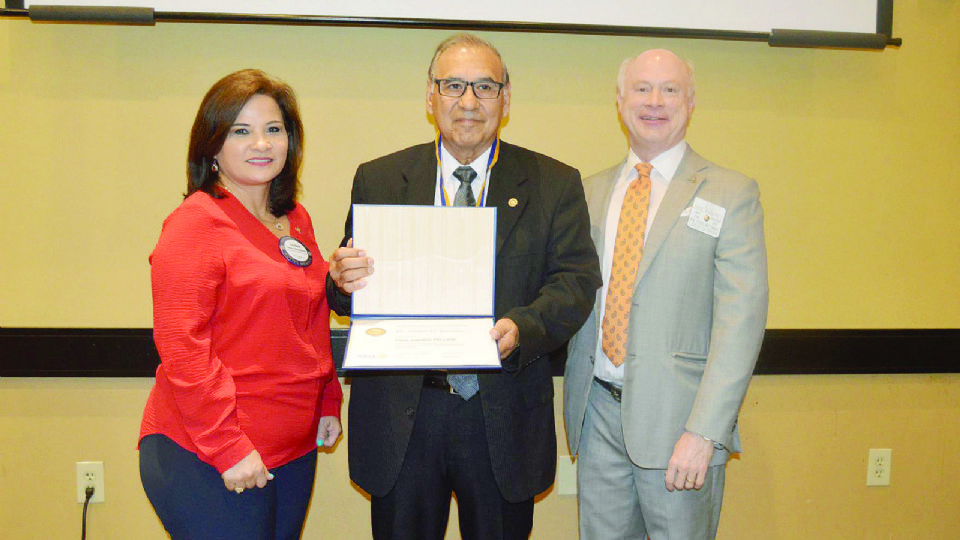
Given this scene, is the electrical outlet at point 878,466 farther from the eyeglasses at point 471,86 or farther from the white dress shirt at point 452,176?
the eyeglasses at point 471,86

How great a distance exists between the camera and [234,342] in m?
1.67

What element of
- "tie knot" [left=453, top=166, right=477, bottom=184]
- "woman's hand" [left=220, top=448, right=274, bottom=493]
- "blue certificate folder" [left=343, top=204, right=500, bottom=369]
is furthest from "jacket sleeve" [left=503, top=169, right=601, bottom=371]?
"woman's hand" [left=220, top=448, right=274, bottom=493]

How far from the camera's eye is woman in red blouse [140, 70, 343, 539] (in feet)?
5.13

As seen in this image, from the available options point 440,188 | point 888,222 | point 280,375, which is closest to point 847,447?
point 888,222

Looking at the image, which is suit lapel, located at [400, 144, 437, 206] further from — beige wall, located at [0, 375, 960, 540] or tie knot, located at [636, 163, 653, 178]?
beige wall, located at [0, 375, 960, 540]

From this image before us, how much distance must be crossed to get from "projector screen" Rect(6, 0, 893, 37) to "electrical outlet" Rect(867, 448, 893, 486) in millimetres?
1705

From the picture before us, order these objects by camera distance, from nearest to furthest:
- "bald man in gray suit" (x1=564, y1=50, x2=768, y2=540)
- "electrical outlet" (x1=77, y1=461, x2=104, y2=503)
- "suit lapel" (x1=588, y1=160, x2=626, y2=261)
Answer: "bald man in gray suit" (x1=564, y1=50, x2=768, y2=540) < "suit lapel" (x1=588, y1=160, x2=626, y2=261) < "electrical outlet" (x1=77, y1=461, x2=104, y2=503)

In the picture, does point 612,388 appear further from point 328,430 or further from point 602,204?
point 328,430

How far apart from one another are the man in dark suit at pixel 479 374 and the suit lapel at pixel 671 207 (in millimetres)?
151

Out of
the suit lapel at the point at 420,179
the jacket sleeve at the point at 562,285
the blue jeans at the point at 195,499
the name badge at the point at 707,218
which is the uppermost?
→ the suit lapel at the point at 420,179

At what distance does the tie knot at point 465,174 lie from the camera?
6.34 feet

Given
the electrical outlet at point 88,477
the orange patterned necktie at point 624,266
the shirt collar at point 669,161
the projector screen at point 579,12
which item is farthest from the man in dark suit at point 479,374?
the electrical outlet at point 88,477

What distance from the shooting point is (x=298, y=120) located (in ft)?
6.19

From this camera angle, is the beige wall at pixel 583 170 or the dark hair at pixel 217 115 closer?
the dark hair at pixel 217 115
